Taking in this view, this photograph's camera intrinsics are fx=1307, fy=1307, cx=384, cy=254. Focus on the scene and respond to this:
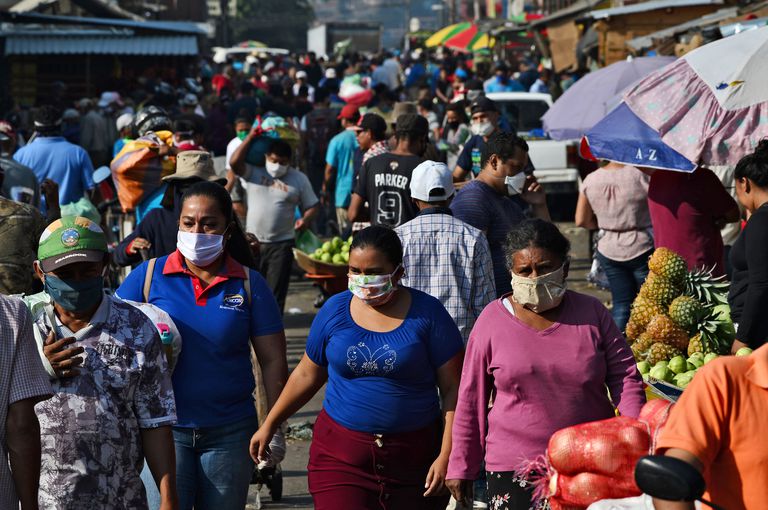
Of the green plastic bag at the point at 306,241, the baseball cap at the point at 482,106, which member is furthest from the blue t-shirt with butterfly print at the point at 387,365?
the baseball cap at the point at 482,106

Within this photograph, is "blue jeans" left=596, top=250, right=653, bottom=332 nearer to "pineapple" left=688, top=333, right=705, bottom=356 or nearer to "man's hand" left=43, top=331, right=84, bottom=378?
"pineapple" left=688, top=333, right=705, bottom=356

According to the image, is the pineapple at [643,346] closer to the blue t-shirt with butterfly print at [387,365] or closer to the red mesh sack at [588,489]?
the blue t-shirt with butterfly print at [387,365]

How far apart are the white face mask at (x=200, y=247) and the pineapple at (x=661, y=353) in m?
2.84

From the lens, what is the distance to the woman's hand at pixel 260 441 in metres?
5.41

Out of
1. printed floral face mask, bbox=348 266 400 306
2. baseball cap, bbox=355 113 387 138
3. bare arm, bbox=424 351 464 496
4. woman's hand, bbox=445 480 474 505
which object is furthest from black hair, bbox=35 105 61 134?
woman's hand, bbox=445 480 474 505

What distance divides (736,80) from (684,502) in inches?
184

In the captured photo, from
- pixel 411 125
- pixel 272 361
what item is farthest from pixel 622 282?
pixel 272 361

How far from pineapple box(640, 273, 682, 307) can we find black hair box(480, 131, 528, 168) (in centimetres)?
109

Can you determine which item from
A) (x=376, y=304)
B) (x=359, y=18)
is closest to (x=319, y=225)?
(x=376, y=304)

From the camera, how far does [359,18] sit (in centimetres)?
17850

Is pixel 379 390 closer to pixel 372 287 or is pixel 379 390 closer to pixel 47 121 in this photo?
pixel 372 287

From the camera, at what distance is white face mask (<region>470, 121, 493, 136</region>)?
11625 mm

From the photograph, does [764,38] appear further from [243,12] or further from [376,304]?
[243,12]

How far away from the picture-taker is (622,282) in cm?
972
